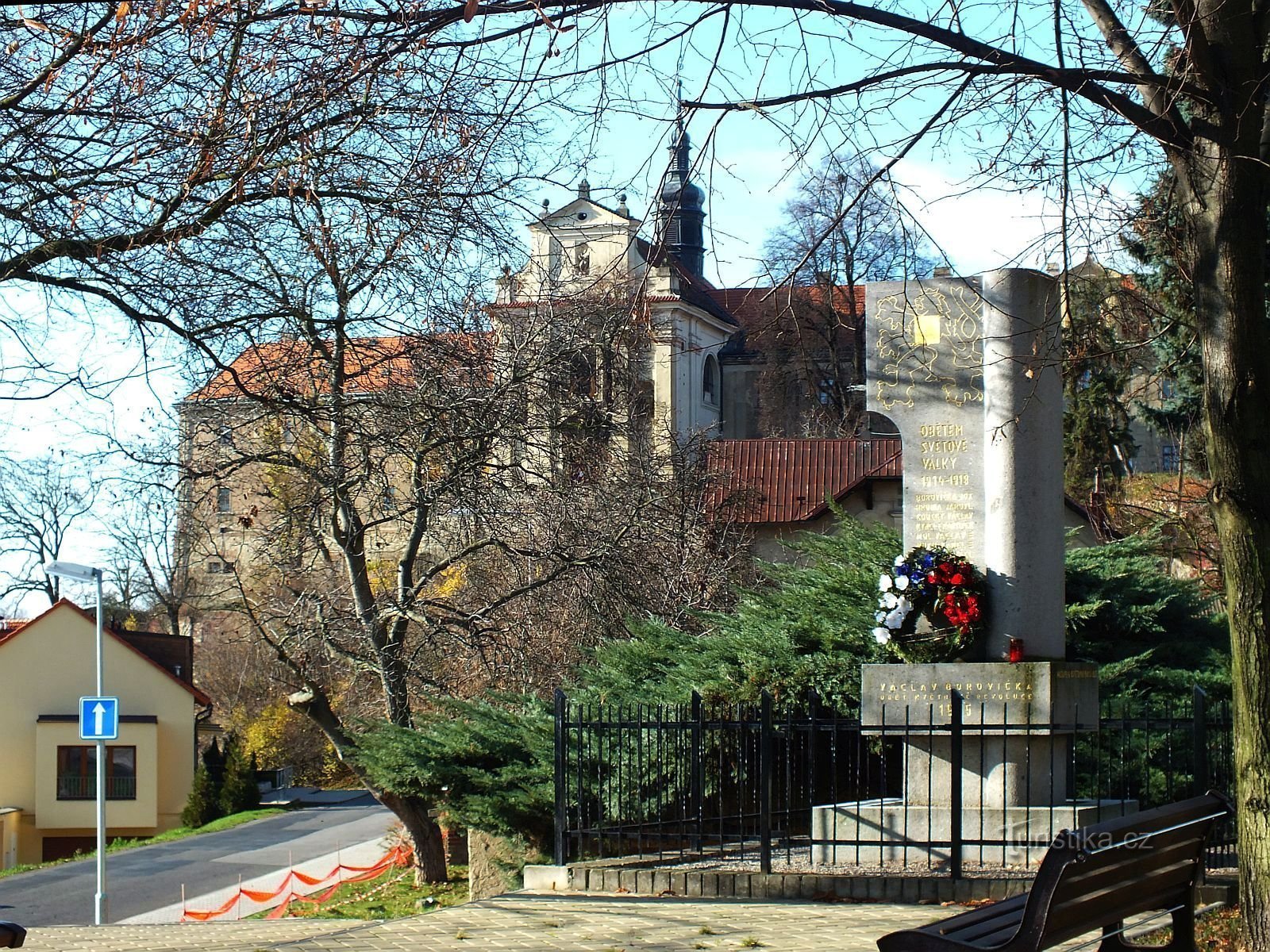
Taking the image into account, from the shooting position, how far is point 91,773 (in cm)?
→ 4394

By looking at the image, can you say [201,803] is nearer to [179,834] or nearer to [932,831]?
[179,834]

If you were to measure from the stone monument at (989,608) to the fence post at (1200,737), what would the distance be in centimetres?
79

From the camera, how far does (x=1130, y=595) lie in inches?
624

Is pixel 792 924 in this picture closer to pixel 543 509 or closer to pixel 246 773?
pixel 543 509

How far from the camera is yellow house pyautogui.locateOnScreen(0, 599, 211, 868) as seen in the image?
43.6 meters

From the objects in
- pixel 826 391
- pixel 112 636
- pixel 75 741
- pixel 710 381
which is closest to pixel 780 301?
pixel 826 391

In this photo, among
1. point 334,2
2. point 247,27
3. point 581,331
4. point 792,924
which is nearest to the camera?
point 334,2

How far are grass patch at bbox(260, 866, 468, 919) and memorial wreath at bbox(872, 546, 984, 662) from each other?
593cm

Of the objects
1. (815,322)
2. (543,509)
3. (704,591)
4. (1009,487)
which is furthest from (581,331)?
(815,322)

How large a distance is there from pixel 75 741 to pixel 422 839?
96.4 feet

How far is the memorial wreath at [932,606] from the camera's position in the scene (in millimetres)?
10703

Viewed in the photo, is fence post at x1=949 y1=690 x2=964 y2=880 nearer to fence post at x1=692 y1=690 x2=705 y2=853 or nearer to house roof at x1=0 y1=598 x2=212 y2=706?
fence post at x1=692 y1=690 x2=705 y2=853

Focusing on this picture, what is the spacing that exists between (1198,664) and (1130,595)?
112 cm

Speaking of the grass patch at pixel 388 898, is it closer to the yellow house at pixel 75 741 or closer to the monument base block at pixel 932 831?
the monument base block at pixel 932 831
